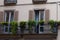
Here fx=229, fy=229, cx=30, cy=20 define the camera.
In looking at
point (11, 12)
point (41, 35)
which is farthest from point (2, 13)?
point (41, 35)

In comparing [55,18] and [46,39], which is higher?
[55,18]

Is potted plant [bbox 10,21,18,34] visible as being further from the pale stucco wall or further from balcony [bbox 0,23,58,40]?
the pale stucco wall

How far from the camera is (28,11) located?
821 inches

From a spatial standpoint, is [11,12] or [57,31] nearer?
[57,31]

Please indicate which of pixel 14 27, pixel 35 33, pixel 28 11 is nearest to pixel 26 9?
Result: pixel 28 11

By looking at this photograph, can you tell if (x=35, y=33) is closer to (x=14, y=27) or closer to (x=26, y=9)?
(x=14, y=27)

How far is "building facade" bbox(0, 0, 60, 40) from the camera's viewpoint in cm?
2020

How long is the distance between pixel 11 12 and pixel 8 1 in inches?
41.6

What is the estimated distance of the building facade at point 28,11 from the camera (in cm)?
2020

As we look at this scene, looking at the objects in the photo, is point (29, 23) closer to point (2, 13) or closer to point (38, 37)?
point (38, 37)

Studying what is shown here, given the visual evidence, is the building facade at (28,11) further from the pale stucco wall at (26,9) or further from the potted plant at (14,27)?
the potted plant at (14,27)

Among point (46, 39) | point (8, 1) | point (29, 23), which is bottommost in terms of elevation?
point (46, 39)

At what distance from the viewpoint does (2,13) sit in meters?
21.2

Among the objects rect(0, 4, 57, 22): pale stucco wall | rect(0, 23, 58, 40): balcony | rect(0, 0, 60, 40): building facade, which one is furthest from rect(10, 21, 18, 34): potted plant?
rect(0, 4, 57, 22): pale stucco wall
